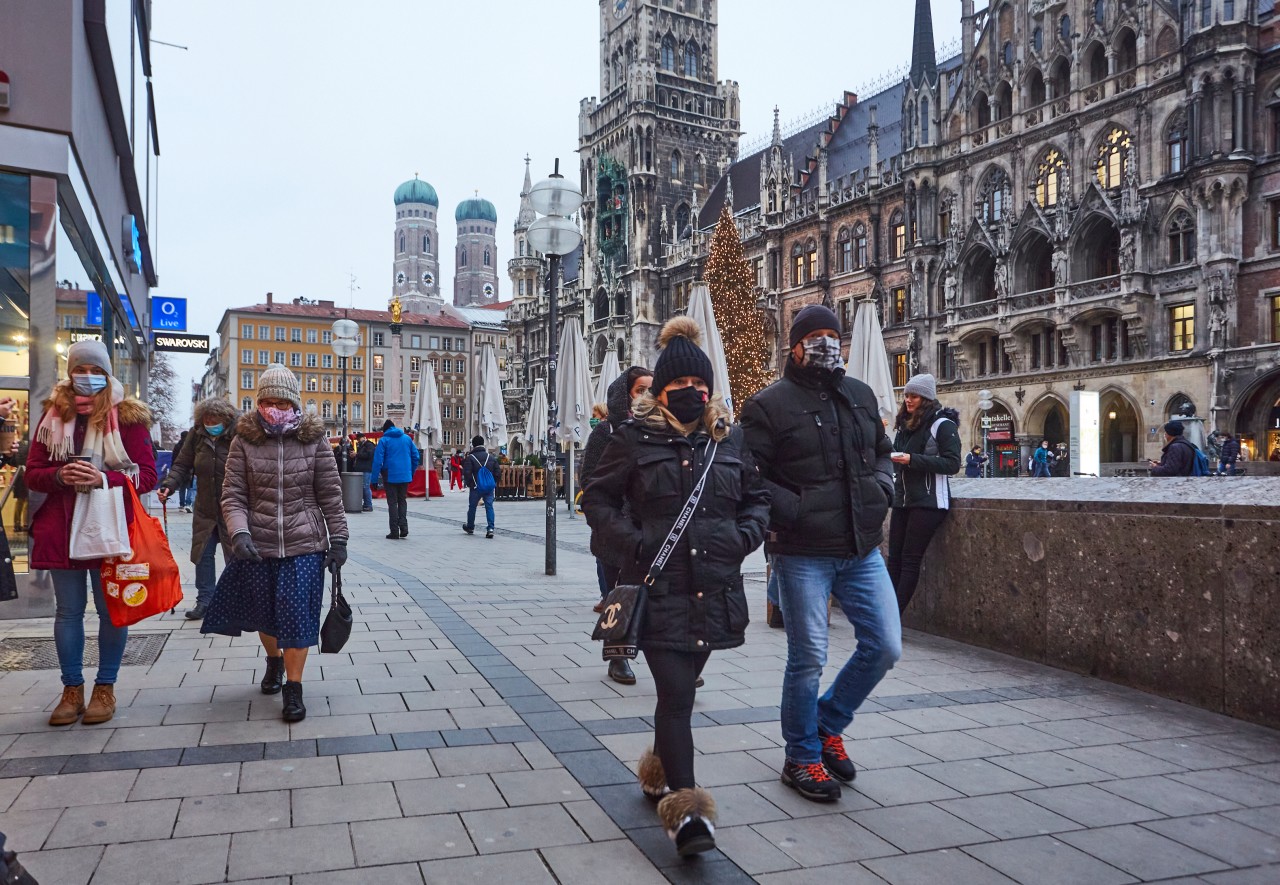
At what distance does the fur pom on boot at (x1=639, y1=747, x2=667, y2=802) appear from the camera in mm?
3857

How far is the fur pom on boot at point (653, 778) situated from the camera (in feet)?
12.7

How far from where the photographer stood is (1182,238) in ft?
110

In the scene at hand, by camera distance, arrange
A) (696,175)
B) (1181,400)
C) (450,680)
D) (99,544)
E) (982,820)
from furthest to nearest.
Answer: (696,175)
(1181,400)
(450,680)
(99,544)
(982,820)

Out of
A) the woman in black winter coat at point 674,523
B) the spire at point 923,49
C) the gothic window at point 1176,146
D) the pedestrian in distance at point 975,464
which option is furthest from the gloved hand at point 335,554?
the spire at point 923,49

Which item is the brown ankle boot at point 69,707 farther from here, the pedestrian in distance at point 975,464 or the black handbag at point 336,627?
the pedestrian in distance at point 975,464

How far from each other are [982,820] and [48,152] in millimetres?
9158

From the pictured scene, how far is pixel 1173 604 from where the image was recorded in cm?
562

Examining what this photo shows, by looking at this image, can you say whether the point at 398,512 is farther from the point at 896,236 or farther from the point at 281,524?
the point at 896,236

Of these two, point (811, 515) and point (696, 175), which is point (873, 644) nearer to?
point (811, 515)

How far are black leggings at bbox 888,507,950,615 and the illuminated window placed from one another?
101 ft

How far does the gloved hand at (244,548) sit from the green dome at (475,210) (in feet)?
549

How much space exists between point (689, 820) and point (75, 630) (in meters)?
3.63

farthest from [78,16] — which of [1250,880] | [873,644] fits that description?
[1250,880]

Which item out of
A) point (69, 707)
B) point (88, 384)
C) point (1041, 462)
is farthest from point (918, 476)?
point (1041, 462)
